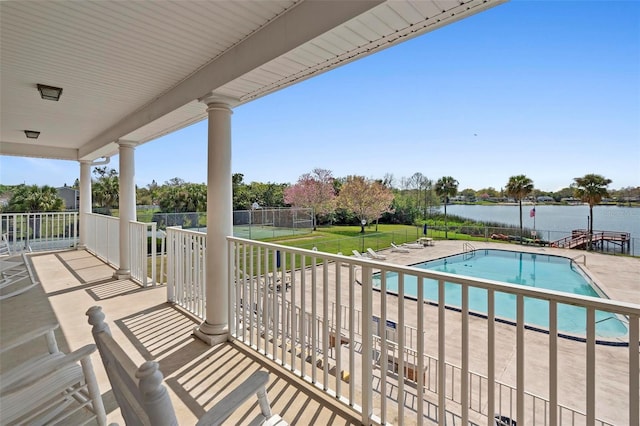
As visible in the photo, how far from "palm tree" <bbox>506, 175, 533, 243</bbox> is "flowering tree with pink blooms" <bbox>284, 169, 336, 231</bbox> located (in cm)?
1259

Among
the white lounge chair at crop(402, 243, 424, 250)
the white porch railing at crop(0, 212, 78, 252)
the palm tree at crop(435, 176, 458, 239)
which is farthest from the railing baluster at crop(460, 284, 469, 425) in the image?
the palm tree at crop(435, 176, 458, 239)

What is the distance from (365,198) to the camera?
22234 millimetres

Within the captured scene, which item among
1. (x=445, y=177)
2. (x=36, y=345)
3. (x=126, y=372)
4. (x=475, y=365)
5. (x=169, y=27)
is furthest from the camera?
(x=445, y=177)

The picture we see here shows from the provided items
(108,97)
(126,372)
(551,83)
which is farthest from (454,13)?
(551,83)

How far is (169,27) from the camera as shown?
7.22 feet

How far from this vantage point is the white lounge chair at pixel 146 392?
2.33ft

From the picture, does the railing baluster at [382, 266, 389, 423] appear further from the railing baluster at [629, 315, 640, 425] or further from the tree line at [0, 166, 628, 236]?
the tree line at [0, 166, 628, 236]

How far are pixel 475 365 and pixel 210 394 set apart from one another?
5.09 meters

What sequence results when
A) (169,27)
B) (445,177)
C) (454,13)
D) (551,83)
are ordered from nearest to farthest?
(454,13) → (169,27) → (551,83) → (445,177)

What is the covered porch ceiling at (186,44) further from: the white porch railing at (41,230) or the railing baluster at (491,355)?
the white porch railing at (41,230)

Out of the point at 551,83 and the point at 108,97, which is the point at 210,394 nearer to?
the point at 108,97

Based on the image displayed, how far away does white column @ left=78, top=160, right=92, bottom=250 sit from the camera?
7.43 metres

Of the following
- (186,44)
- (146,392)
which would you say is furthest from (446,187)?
(146,392)

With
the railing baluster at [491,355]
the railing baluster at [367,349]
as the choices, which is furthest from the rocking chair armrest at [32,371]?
the railing baluster at [491,355]
